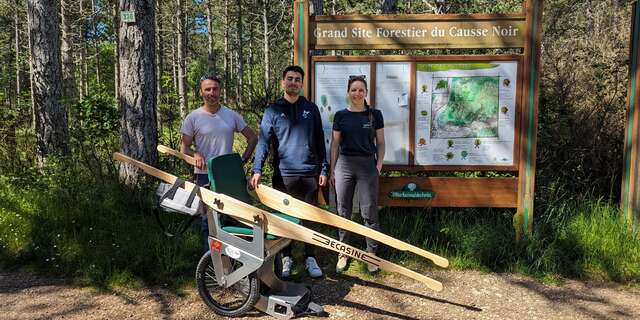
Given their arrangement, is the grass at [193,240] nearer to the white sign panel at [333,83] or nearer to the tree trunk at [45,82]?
the white sign panel at [333,83]

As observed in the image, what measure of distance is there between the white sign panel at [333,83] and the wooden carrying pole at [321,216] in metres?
1.32

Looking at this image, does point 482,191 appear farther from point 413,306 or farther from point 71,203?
point 71,203

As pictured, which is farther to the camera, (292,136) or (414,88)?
(414,88)

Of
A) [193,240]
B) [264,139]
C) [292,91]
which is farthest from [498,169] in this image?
[193,240]

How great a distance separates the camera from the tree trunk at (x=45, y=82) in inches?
282

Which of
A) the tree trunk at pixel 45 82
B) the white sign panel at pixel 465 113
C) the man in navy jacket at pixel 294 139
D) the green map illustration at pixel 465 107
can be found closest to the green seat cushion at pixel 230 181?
the man in navy jacket at pixel 294 139

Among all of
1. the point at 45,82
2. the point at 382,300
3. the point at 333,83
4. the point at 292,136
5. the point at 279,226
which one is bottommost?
the point at 382,300

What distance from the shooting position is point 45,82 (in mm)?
7254

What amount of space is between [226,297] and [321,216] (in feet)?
3.98

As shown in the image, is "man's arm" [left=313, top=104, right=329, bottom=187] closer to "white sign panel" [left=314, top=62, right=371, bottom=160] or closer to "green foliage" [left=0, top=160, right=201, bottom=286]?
"white sign panel" [left=314, top=62, right=371, bottom=160]

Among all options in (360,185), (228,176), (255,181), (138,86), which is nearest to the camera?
(228,176)

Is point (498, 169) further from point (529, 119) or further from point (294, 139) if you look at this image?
point (294, 139)

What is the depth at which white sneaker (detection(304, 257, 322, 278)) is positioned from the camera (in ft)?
14.6

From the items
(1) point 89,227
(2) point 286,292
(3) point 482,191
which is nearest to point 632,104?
(3) point 482,191
